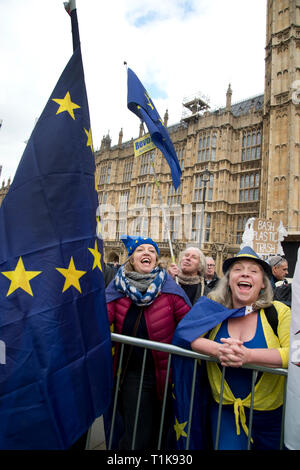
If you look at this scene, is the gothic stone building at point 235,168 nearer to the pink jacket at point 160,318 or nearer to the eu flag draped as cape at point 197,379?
the pink jacket at point 160,318

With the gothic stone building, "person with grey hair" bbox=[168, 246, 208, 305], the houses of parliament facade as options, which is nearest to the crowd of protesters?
"person with grey hair" bbox=[168, 246, 208, 305]

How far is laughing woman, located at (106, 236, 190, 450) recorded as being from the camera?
2.06 meters

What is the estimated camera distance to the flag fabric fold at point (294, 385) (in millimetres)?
1386

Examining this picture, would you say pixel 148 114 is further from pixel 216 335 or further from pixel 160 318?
pixel 216 335

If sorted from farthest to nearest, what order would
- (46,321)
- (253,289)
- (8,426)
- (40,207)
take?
(253,289) → (40,207) → (46,321) → (8,426)

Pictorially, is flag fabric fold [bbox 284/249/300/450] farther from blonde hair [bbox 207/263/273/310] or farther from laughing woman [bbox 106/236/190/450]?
laughing woman [bbox 106/236/190/450]

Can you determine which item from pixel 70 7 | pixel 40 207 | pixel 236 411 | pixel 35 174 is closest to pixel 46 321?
pixel 40 207

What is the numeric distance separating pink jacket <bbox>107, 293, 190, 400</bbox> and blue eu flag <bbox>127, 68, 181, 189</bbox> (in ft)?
8.32

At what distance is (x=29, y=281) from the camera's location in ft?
5.00

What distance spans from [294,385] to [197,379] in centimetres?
65

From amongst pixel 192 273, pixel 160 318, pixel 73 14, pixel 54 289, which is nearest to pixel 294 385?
pixel 160 318

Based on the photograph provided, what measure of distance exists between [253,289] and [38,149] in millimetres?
1626

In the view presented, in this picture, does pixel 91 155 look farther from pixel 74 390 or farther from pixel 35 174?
pixel 74 390

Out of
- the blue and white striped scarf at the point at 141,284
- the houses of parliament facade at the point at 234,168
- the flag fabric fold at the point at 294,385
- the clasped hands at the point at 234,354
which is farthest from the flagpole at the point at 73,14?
the houses of parliament facade at the point at 234,168
